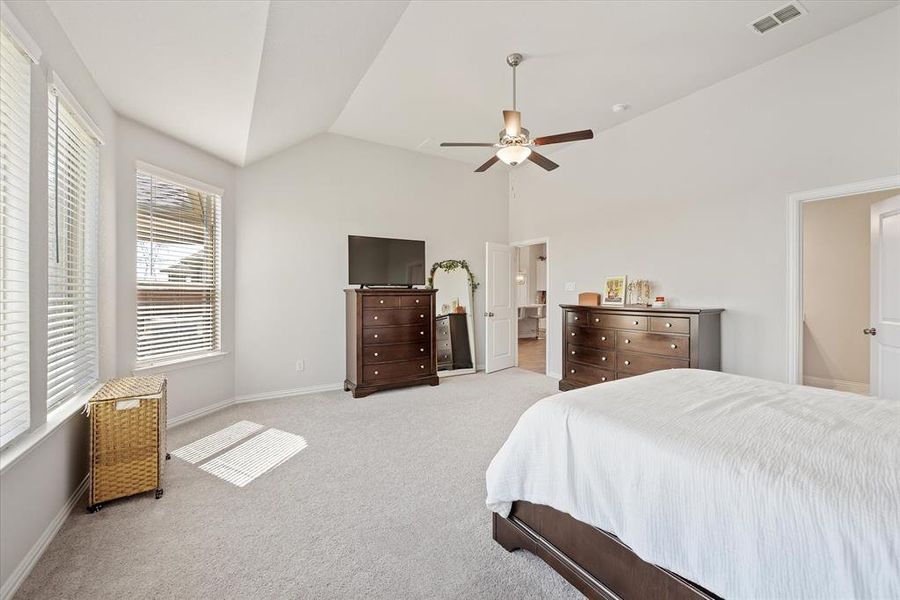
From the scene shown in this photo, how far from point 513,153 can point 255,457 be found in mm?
3001

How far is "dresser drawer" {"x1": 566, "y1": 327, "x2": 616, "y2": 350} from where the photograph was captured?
14.0 feet

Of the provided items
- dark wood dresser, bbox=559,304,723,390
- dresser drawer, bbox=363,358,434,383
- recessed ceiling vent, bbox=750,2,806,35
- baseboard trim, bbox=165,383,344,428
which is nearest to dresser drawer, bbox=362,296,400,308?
dresser drawer, bbox=363,358,434,383

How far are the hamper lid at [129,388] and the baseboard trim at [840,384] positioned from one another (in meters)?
6.33

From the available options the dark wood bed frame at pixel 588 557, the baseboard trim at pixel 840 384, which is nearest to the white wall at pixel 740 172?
the baseboard trim at pixel 840 384

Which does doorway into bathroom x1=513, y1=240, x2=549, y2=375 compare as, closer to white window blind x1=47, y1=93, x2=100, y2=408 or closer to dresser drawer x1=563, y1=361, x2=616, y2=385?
dresser drawer x1=563, y1=361, x2=616, y2=385

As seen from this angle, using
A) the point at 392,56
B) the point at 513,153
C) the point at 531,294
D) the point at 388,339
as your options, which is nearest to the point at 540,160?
the point at 513,153

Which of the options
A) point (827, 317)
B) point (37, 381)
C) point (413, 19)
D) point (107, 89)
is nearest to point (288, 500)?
point (37, 381)

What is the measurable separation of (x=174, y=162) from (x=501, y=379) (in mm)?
4380

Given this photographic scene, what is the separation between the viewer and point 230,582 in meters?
1.63

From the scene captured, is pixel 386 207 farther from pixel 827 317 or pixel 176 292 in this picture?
pixel 827 317

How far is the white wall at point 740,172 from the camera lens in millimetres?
2969

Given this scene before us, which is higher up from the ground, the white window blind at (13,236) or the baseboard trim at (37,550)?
the white window blind at (13,236)

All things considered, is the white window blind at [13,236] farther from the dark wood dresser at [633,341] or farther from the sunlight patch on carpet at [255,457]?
the dark wood dresser at [633,341]

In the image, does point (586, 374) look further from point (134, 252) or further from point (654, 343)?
point (134, 252)
